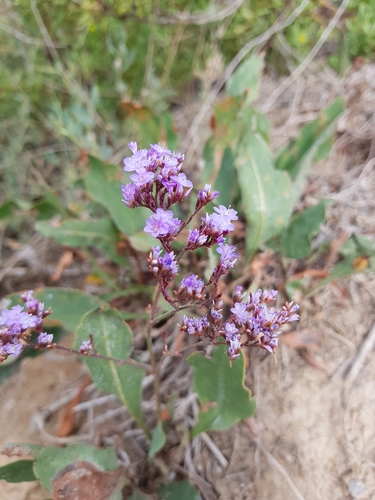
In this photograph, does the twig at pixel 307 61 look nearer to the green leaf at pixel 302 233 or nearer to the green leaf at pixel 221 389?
the green leaf at pixel 302 233

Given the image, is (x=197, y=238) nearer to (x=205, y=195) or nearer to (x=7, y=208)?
(x=205, y=195)

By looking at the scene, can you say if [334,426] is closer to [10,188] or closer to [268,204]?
[268,204]

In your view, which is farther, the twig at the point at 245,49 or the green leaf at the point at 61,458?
the twig at the point at 245,49

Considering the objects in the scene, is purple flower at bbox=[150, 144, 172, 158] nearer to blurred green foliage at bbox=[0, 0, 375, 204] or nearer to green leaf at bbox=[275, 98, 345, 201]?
green leaf at bbox=[275, 98, 345, 201]

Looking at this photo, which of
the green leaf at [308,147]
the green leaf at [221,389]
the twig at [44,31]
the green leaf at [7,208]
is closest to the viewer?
the green leaf at [221,389]

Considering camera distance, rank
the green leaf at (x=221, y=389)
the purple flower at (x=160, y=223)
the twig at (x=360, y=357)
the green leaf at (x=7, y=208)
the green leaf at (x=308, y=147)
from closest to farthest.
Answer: the purple flower at (x=160, y=223) < the green leaf at (x=221, y=389) < the twig at (x=360, y=357) < the green leaf at (x=308, y=147) < the green leaf at (x=7, y=208)

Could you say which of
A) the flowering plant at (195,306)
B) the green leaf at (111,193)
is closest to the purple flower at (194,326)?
the flowering plant at (195,306)

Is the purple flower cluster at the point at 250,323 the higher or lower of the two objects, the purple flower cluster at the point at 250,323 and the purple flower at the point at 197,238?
the lower
